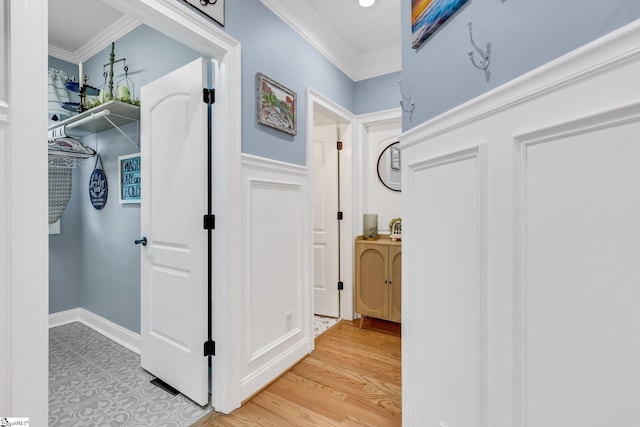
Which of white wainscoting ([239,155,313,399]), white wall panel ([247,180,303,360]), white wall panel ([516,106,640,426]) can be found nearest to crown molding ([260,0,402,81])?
white wainscoting ([239,155,313,399])

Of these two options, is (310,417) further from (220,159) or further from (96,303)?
(96,303)

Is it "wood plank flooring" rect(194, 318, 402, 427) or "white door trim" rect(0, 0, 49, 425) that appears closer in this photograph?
"white door trim" rect(0, 0, 49, 425)

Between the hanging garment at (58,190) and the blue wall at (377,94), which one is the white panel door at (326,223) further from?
the hanging garment at (58,190)

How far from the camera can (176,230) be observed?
1.80 m

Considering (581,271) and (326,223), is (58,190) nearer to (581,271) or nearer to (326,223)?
(326,223)

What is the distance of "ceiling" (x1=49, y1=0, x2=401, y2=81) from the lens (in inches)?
86.1

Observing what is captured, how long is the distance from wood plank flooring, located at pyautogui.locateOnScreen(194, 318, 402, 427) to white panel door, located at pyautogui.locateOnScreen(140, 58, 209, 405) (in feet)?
1.17

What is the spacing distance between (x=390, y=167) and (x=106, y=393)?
2939 millimetres

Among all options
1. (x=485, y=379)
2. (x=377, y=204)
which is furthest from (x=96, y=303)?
(x=485, y=379)

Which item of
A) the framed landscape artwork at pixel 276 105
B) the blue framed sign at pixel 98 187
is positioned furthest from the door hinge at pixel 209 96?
the blue framed sign at pixel 98 187

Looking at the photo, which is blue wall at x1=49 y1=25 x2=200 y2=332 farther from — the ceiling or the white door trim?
the white door trim

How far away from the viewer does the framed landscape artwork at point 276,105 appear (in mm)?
1869

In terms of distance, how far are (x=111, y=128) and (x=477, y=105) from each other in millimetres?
2919

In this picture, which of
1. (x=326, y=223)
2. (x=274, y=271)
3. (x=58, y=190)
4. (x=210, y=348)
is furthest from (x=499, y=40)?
(x=58, y=190)
